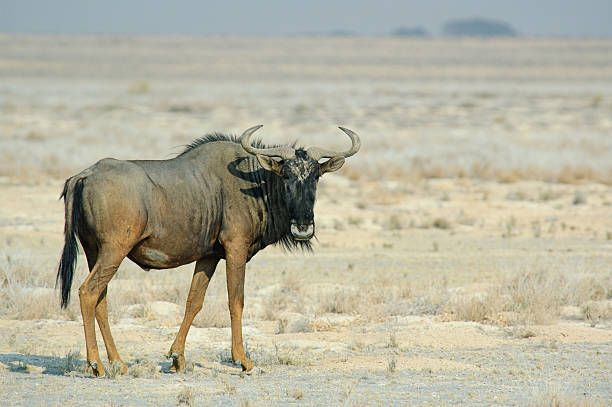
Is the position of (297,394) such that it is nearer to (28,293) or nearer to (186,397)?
(186,397)

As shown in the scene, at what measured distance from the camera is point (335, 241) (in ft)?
50.8

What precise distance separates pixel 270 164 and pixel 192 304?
4.64 ft

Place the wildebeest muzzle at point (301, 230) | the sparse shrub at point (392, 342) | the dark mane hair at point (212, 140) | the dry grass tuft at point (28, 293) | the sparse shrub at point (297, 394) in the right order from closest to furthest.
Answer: the sparse shrub at point (297, 394)
the wildebeest muzzle at point (301, 230)
the dark mane hair at point (212, 140)
the sparse shrub at point (392, 342)
the dry grass tuft at point (28, 293)

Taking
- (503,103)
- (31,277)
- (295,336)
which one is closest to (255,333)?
(295,336)

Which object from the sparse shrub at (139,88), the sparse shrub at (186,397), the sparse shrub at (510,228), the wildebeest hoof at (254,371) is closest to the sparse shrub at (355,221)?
the sparse shrub at (510,228)

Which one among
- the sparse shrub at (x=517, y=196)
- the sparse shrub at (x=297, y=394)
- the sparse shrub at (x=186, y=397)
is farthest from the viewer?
the sparse shrub at (x=517, y=196)

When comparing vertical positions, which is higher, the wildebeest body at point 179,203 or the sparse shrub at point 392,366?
the wildebeest body at point 179,203

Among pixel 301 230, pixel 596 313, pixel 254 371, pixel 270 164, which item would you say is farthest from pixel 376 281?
pixel 301 230

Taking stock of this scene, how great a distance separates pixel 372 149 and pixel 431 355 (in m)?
21.1

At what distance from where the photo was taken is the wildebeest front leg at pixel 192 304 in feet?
25.5

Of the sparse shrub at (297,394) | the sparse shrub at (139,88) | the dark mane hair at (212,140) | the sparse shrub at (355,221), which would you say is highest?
the sparse shrub at (139,88)

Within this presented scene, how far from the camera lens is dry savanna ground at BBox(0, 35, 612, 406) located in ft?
24.3

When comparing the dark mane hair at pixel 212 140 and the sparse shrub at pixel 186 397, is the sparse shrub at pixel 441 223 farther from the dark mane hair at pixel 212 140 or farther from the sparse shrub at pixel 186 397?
the sparse shrub at pixel 186 397

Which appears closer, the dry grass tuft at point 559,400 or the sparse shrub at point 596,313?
the dry grass tuft at point 559,400
